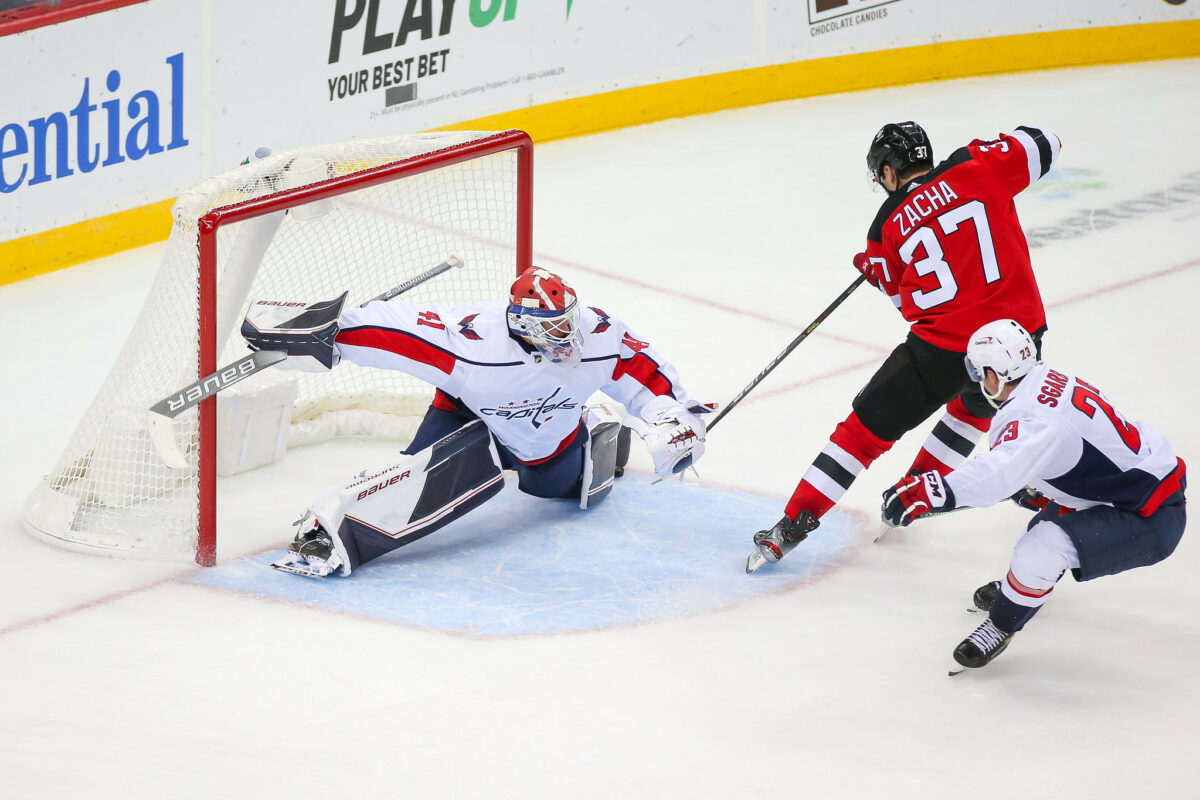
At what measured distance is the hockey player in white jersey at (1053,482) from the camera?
11.3 ft

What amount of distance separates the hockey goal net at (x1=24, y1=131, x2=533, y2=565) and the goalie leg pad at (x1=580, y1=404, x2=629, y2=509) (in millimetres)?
645

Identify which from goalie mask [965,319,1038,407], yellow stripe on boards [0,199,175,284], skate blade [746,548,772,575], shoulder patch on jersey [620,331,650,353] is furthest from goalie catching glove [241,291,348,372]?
yellow stripe on boards [0,199,175,284]

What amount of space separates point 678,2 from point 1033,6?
2159 mm

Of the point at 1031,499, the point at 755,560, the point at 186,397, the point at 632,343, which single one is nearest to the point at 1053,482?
the point at 1031,499

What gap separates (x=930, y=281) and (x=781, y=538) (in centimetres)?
75

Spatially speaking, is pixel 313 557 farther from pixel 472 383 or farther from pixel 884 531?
pixel 884 531

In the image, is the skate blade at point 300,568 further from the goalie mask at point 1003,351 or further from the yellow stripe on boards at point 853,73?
the yellow stripe on boards at point 853,73

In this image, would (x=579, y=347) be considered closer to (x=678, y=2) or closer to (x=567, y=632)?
(x=567, y=632)

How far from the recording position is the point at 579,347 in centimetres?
408

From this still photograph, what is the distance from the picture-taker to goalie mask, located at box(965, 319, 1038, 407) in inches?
137

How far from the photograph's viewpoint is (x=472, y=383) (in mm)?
4082

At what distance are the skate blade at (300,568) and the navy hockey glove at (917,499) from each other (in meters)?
1.41

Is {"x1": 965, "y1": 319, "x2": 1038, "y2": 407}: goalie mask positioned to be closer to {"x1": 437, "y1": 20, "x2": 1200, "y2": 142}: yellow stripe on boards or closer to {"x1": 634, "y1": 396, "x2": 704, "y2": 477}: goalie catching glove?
{"x1": 634, "y1": 396, "x2": 704, "y2": 477}: goalie catching glove

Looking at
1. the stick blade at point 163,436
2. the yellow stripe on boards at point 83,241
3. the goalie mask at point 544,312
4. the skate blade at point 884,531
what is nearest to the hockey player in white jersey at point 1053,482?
the skate blade at point 884,531
